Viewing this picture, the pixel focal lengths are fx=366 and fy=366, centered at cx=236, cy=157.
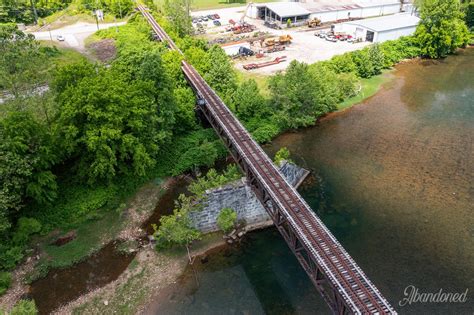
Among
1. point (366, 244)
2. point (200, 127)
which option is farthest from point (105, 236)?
point (366, 244)

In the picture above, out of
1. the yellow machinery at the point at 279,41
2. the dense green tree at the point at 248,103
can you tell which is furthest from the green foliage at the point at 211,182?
the yellow machinery at the point at 279,41

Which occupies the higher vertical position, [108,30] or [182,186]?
[108,30]

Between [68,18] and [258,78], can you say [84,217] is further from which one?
[68,18]

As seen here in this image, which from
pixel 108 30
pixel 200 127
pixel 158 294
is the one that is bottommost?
pixel 158 294

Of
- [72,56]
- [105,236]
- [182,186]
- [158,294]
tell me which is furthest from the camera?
[72,56]

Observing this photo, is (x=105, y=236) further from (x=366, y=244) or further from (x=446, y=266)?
(x=446, y=266)

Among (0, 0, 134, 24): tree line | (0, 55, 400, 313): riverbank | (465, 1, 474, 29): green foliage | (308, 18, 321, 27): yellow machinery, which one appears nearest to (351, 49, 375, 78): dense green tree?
(308, 18, 321, 27): yellow machinery
